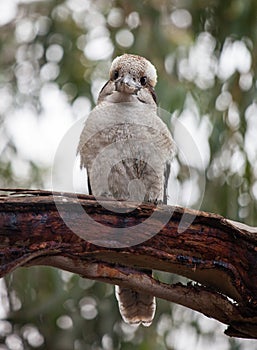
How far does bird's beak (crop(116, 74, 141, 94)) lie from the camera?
7.45 ft

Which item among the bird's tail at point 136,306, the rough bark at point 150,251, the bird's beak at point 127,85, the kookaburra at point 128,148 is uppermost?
the bird's beak at point 127,85

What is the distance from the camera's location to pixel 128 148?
7.15 feet

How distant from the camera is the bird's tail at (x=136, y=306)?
7.47 feet

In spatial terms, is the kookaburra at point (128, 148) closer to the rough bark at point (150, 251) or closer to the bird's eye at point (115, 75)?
the bird's eye at point (115, 75)

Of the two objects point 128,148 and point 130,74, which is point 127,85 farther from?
point 128,148

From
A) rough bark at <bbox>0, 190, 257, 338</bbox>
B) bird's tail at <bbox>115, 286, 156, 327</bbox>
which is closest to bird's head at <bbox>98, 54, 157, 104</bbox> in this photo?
bird's tail at <bbox>115, 286, 156, 327</bbox>

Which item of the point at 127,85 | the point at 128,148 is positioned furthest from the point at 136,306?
the point at 127,85

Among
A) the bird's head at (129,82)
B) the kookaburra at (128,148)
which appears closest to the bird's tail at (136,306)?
the kookaburra at (128,148)

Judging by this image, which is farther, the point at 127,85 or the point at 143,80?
the point at 143,80

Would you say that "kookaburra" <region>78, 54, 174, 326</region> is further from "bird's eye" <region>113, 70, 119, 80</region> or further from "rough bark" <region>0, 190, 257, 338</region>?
"rough bark" <region>0, 190, 257, 338</region>

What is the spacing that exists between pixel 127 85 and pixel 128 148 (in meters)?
0.22

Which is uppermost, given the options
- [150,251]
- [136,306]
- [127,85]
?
[127,85]

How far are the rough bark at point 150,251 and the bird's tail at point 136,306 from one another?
2.32 ft

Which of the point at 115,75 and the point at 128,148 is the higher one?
the point at 115,75
